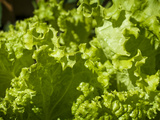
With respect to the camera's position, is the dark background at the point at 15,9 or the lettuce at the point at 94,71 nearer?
the lettuce at the point at 94,71

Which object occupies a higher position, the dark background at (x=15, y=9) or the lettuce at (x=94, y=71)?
the dark background at (x=15, y=9)

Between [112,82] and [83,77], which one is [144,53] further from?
[83,77]

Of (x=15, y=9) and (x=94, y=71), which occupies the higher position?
(x=15, y=9)

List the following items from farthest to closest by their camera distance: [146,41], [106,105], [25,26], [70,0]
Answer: [70,0] < [25,26] < [146,41] < [106,105]

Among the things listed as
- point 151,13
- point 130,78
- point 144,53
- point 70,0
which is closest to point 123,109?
point 130,78

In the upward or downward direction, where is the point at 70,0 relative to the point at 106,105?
upward

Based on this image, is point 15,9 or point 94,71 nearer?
point 94,71

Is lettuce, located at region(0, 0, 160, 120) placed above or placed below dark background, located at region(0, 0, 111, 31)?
below

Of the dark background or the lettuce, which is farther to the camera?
the dark background
